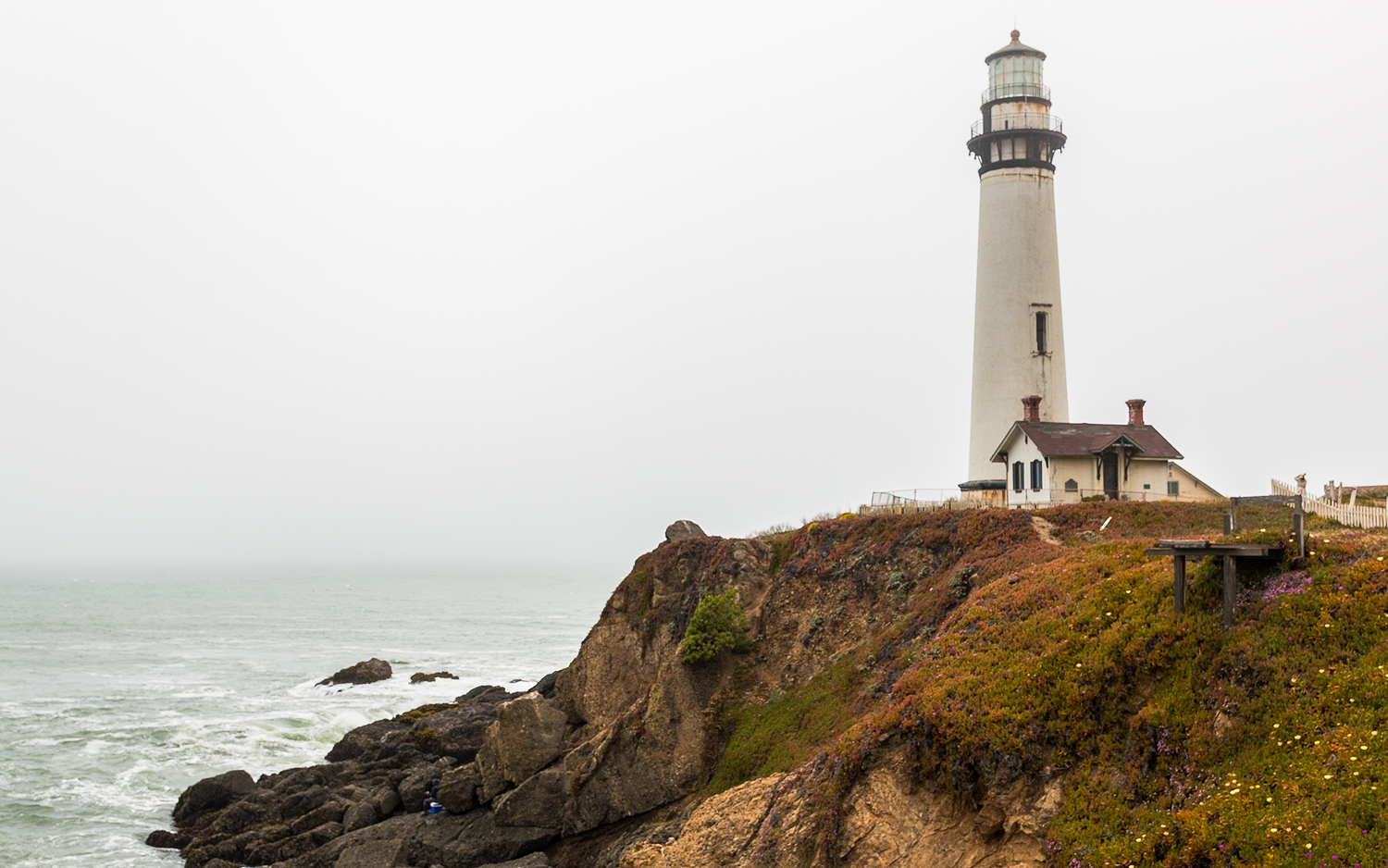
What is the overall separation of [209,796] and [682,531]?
62.3 ft

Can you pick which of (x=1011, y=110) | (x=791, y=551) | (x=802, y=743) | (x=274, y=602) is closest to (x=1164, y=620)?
(x=802, y=743)

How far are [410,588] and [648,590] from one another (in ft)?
513

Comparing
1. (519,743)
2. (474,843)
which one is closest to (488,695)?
(519,743)

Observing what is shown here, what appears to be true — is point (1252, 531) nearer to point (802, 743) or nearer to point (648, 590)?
point (802, 743)

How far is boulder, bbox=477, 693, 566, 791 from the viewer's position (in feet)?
102

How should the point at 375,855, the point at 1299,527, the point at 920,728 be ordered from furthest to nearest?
the point at 375,855
the point at 920,728
the point at 1299,527

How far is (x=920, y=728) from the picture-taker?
19469 mm

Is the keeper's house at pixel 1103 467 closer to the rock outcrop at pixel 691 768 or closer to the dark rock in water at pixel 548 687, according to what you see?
the rock outcrop at pixel 691 768

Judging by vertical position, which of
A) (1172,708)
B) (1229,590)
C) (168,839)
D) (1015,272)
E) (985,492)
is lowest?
(168,839)

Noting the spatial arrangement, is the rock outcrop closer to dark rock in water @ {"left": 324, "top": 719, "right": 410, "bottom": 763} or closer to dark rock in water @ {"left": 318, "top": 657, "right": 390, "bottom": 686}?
dark rock in water @ {"left": 324, "top": 719, "right": 410, "bottom": 763}

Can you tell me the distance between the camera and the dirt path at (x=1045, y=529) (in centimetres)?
2832

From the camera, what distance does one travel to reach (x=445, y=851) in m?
29.0

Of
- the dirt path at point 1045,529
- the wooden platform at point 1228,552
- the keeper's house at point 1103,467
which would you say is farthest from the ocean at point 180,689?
the keeper's house at point 1103,467

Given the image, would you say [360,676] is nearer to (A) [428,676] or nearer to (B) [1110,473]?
(A) [428,676]
